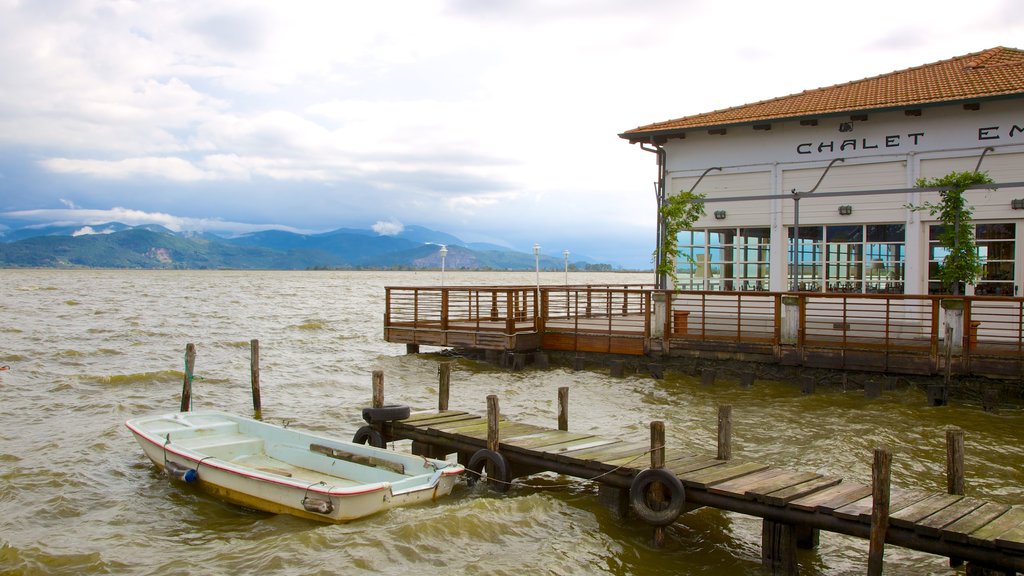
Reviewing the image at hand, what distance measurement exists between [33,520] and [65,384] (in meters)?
11.5

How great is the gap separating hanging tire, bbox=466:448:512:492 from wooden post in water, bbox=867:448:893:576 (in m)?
4.76

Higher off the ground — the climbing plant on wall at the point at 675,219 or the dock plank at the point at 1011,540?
the climbing plant on wall at the point at 675,219

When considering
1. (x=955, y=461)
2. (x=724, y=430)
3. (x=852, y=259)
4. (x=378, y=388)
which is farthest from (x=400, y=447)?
(x=852, y=259)

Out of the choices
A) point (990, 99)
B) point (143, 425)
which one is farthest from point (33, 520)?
point (990, 99)

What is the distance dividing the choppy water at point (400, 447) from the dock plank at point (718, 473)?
2.48 ft

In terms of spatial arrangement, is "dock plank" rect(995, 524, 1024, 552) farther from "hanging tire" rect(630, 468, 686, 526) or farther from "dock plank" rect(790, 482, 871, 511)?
"hanging tire" rect(630, 468, 686, 526)

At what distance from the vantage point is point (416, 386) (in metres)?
20.8

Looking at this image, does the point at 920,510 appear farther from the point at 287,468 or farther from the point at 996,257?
the point at 996,257

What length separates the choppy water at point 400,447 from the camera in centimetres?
887

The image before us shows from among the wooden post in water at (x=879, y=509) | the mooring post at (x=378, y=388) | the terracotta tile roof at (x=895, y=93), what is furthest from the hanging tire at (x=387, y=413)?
the terracotta tile roof at (x=895, y=93)

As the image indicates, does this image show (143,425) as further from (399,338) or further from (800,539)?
(399,338)

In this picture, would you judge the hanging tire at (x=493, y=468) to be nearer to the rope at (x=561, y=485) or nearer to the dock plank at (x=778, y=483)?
the rope at (x=561, y=485)

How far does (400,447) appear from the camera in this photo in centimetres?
1384

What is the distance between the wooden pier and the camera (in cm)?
729
